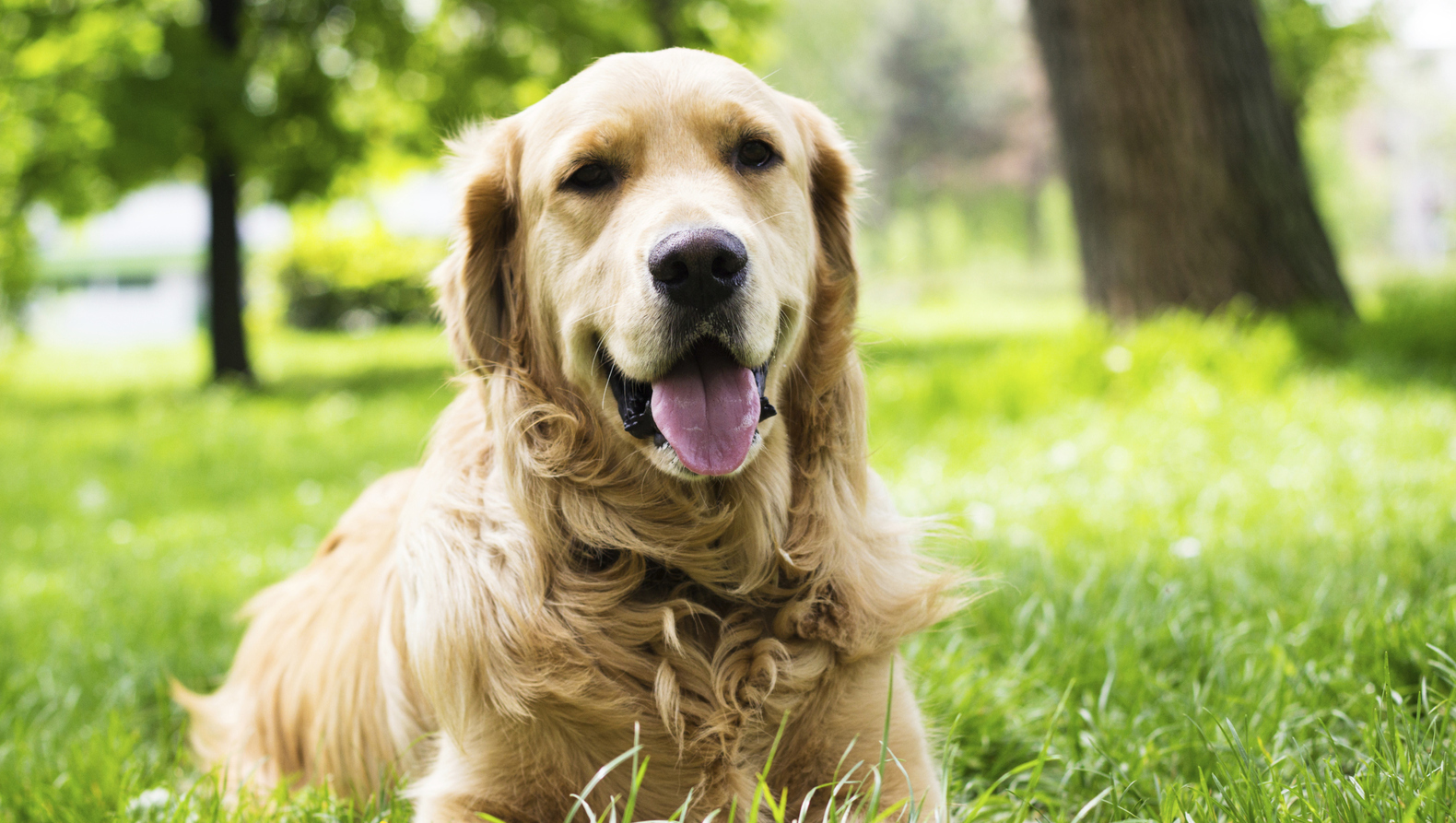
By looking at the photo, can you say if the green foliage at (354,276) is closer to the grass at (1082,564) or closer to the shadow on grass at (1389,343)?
the grass at (1082,564)

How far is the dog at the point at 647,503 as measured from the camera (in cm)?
188

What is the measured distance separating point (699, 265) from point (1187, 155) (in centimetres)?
611

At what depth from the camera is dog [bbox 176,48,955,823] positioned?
1.88 m

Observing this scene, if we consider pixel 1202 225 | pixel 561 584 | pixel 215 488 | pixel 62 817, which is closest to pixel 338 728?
pixel 62 817

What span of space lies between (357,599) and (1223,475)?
373 cm

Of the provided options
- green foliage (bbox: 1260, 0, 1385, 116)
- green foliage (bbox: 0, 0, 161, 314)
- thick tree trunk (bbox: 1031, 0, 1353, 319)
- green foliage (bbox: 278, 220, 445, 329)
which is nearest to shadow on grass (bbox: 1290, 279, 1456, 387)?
thick tree trunk (bbox: 1031, 0, 1353, 319)

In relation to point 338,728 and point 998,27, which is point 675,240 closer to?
point 338,728

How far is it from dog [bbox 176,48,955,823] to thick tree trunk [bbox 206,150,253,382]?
35.8 feet

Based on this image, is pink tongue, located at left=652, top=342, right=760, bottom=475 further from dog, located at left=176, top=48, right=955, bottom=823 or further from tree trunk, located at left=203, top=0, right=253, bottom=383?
tree trunk, located at left=203, top=0, right=253, bottom=383

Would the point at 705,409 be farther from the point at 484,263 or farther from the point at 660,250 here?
the point at 484,263

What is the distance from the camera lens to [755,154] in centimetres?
217

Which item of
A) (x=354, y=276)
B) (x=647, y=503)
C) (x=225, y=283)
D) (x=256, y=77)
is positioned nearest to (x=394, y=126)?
(x=256, y=77)

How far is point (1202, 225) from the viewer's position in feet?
22.7

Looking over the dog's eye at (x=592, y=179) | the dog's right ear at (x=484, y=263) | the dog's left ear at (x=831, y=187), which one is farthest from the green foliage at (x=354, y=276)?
the dog's eye at (x=592, y=179)
